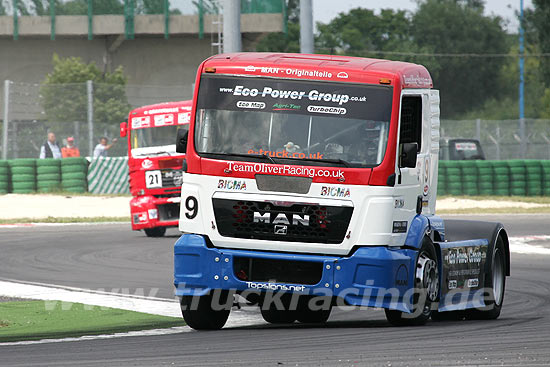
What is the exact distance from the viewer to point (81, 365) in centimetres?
788

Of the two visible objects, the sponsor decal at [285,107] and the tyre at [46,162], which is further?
the tyre at [46,162]

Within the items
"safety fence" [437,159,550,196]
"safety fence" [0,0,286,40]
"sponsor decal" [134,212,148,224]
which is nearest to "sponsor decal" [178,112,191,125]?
"sponsor decal" [134,212,148,224]

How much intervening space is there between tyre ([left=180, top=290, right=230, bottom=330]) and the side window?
2.18m

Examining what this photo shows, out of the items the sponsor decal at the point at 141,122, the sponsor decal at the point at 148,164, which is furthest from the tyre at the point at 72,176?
the sponsor decal at the point at 148,164

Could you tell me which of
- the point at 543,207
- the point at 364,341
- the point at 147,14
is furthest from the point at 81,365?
the point at 147,14

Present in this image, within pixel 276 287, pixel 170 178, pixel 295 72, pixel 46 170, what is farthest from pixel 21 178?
pixel 276 287

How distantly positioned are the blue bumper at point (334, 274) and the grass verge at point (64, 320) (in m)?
1.02

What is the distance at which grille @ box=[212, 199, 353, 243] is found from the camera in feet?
32.8

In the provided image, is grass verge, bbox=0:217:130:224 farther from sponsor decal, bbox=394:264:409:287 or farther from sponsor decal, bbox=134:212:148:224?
sponsor decal, bbox=394:264:409:287

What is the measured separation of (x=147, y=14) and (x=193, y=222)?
143 feet

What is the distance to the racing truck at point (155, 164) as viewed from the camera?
22188 millimetres

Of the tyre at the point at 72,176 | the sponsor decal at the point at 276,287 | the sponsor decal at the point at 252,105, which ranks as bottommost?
the tyre at the point at 72,176

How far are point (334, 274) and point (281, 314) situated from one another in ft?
5.90

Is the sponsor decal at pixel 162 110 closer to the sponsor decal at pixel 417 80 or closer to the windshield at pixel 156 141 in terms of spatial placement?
the windshield at pixel 156 141
